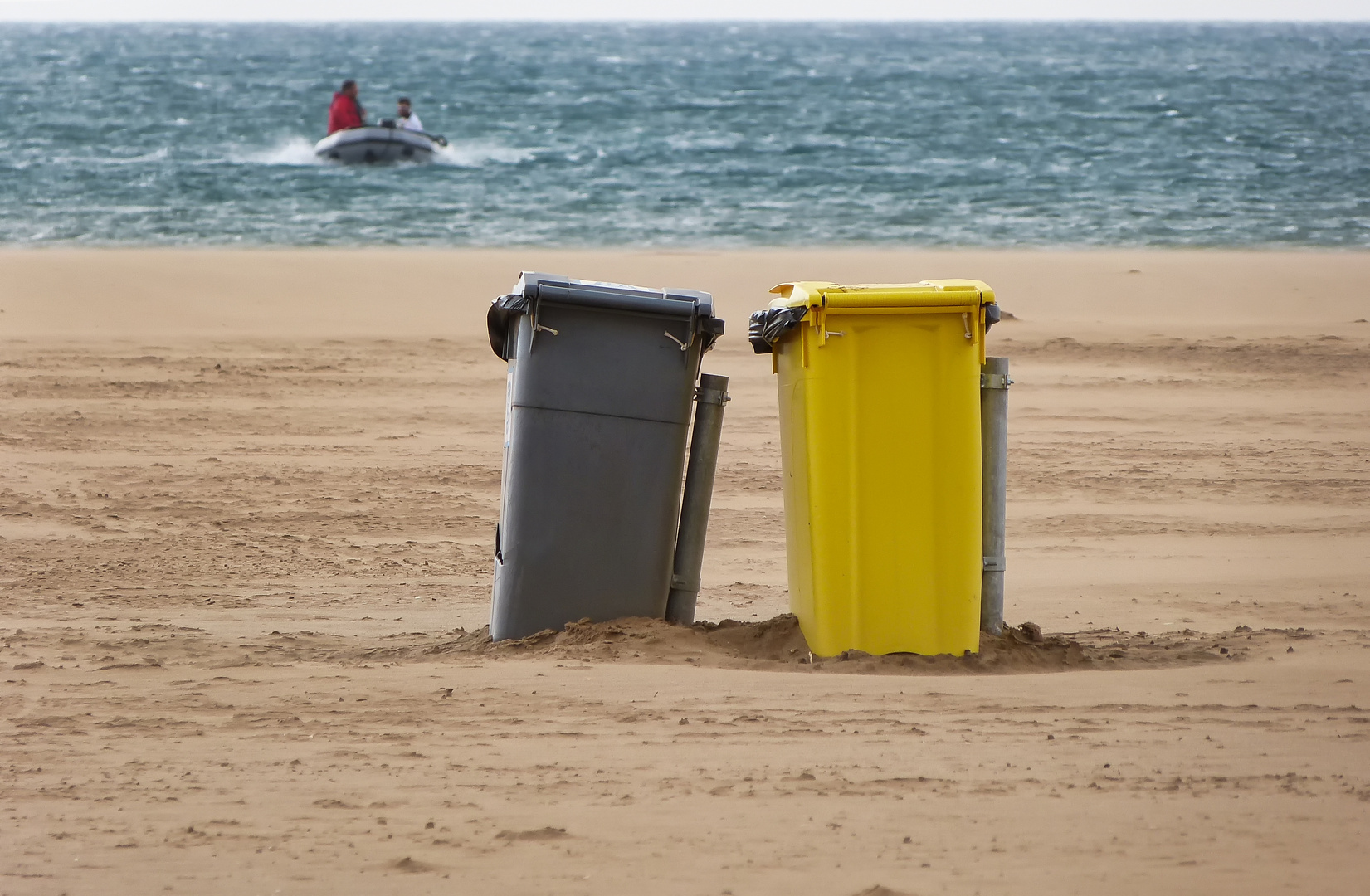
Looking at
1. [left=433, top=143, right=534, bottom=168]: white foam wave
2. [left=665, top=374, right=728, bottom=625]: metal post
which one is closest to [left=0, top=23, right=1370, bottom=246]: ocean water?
[left=433, top=143, right=534, bottom=168]: white foam wave

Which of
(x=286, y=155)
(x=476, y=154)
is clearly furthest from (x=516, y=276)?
(x=286, y=155)

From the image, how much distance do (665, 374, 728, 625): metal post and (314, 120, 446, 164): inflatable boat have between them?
22.6m

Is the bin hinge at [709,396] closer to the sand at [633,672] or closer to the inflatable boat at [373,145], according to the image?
the sand at [633,672]

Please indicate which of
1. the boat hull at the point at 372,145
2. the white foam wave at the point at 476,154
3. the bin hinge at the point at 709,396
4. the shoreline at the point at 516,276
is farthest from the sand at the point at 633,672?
the white foam wave at the point at 476,154

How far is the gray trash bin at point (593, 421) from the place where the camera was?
13.8 ft

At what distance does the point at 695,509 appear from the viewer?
4434mm

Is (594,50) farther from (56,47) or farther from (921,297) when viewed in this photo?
(921,297)

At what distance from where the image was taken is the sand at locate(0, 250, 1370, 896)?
294 centimetres

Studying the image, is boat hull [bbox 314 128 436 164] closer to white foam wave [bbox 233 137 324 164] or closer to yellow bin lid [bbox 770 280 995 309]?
white foam wave [bbox 233 137 324 164]

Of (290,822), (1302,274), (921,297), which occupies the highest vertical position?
(1302,274)

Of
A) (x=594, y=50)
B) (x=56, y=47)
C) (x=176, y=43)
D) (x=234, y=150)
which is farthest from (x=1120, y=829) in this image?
(x=176, y=43)

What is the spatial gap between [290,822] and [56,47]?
84.2 metres

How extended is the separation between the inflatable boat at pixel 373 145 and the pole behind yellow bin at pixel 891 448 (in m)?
23.0

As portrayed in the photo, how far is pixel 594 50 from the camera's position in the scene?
78.9 m
